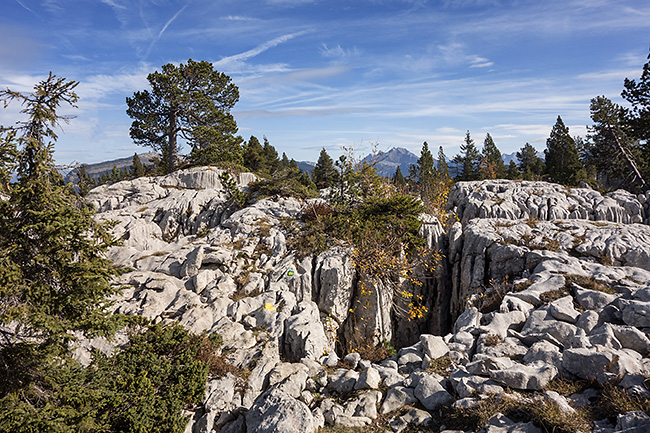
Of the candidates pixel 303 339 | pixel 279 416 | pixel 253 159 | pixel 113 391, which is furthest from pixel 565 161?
pixel 113 391

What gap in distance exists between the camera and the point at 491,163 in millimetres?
66562

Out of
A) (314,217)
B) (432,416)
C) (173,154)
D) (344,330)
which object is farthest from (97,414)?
(173,154)

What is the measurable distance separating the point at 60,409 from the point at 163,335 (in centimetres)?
351

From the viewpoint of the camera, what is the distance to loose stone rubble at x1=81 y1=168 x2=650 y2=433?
830 centimetres

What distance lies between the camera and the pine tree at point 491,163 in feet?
208

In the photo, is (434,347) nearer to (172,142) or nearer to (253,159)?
(172,142)

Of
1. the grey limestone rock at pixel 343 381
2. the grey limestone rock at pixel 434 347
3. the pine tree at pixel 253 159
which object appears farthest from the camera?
the pine tree at pixel 253 159

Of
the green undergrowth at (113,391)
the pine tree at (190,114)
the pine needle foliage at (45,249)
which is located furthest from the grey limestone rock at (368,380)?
the pine tree at (190,114)

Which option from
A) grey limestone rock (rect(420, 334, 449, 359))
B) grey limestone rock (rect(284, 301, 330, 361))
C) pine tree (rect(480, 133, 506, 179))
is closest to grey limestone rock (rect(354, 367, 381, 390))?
grey limestone rock (rect(420, 334, 449, 359))

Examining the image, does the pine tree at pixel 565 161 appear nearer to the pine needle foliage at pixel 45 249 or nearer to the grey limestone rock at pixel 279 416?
the grey limestone rock at pixel 279 416

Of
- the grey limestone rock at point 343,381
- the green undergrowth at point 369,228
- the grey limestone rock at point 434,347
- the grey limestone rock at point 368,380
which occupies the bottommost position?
the grey limestone rock at point 343,381

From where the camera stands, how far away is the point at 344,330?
658 inches

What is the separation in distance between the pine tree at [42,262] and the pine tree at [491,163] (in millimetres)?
65899

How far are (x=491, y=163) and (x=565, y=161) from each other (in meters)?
13.5
